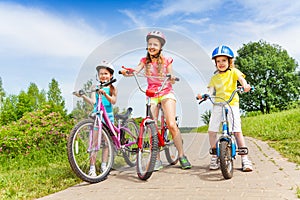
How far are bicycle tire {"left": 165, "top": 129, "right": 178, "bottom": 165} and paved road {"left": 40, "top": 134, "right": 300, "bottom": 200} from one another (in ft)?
0.65

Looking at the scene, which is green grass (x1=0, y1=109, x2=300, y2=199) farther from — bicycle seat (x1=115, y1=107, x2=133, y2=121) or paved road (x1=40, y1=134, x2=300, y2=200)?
bicycle seat (x1=115, y1=107, x2=133, y2=121)

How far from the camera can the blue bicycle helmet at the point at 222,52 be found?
475 cm

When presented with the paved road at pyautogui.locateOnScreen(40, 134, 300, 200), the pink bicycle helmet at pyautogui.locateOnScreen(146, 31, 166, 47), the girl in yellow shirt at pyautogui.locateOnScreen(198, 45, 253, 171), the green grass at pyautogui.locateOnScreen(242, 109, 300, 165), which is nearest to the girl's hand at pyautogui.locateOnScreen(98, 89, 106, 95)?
the pink bicycle helmet at pyautogui.locateOnScreen(146, 31, 166, 47)

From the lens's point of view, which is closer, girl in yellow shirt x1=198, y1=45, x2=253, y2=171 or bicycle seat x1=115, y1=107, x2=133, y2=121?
girl in yellow shirt x1=198, y1=45, x2=253, y2=171

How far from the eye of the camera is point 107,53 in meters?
4.68

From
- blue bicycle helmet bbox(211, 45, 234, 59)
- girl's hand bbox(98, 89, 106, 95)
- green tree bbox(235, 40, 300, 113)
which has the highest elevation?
green tree bbox(235, 40, 300, 113)

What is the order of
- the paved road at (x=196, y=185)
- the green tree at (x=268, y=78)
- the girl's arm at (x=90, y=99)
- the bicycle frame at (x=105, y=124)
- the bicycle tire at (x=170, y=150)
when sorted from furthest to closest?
the green tree at (x=268, y=78) → the bicycle tire at (x=170, y=150) → the girl's arm at (x=90, y=99) → the bicycle frame at (x=105, y=124) → the paved road at (x=196, y=185)

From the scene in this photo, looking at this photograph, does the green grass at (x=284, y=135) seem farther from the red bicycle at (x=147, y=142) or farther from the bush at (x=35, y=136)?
the bush at (x=35, y=136)

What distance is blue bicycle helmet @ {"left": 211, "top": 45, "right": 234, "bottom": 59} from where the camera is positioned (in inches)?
187

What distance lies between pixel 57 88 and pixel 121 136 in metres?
38.7

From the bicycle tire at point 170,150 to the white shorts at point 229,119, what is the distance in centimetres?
67

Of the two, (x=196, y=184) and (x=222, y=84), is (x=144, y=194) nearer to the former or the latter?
(x=196, y=184)

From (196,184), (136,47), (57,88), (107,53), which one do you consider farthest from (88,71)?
(57,88)

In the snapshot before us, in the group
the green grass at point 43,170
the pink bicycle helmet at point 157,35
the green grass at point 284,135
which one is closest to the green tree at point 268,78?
the green grass at point 284,135
